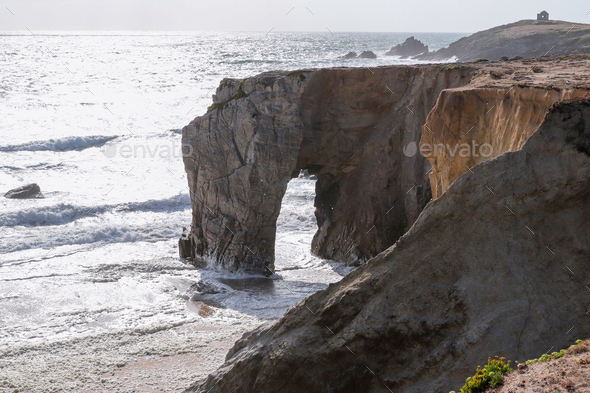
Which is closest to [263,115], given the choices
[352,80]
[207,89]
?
[352,80]

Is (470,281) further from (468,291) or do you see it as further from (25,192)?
(25,192)

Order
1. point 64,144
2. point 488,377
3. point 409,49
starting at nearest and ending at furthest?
point 488,377 → point 64,144 → point 409,49

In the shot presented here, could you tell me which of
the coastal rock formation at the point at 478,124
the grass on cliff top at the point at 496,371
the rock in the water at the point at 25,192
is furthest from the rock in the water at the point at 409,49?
the grass on cliff top at the point at 496,371

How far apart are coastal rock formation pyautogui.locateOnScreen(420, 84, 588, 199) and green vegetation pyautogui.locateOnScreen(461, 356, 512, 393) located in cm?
398

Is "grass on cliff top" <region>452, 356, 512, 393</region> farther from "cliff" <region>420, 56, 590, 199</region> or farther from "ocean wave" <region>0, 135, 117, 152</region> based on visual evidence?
"ocean wave" <region>0, 135, 117, 152</region>

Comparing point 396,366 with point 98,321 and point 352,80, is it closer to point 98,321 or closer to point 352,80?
point 98,321

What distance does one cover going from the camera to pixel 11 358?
10.8 m

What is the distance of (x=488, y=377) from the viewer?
4.78 m

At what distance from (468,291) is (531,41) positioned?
64.8m

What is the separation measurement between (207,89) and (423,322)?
52.4 m

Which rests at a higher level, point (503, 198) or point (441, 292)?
point (503, 198)

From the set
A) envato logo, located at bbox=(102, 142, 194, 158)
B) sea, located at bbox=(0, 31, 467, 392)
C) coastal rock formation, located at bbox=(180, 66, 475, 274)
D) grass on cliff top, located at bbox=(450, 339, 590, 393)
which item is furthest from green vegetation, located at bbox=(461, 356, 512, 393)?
envato logo, located at bbox=(102, 142, 194, 158)

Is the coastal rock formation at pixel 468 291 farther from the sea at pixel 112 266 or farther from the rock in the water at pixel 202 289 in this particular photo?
the rock in the water at pixel 202 289

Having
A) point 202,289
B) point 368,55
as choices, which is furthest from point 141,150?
point 368,55
